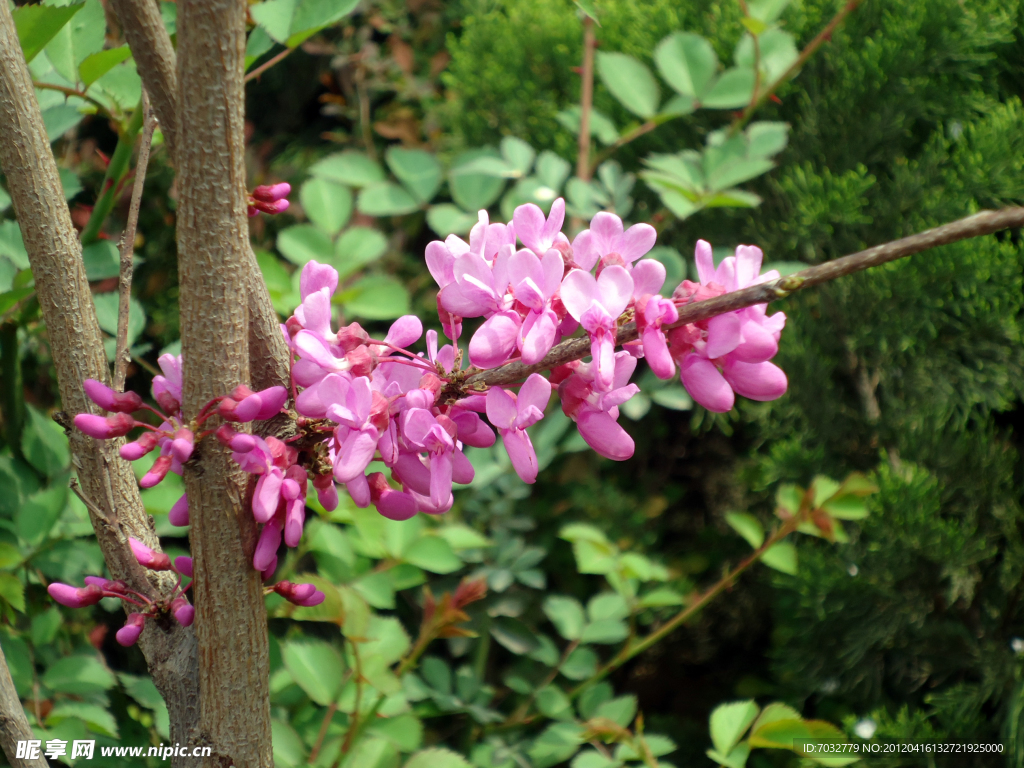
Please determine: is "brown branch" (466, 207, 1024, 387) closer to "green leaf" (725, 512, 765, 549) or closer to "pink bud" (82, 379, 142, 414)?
"pink bud" (82, 379, 142, 414)

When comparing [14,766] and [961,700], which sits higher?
[14,766]

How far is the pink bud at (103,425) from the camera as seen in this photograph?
1.48ft

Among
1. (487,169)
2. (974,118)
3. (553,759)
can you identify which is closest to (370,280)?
(487,169)

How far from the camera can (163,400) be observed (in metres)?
0.49

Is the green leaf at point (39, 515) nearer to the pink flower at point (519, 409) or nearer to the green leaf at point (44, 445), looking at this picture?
the green leaf at point (44, 445)

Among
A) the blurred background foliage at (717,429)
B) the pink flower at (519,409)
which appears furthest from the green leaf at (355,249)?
the pink flower at (519,409)

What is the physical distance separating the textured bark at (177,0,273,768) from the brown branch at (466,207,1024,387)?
0.16m

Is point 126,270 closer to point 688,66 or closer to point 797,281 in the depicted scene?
point 797,281

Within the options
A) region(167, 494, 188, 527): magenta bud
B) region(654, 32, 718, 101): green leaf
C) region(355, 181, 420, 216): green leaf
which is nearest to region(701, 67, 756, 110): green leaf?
region(654, 32, 718, 101): green leaf

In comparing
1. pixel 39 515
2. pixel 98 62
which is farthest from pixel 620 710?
pixel 98 62

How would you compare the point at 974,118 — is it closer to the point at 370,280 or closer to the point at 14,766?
the point at 370,280

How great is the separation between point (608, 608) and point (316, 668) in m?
0.46

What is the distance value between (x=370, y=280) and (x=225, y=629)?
64 cm

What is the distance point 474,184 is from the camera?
1.12 metres
